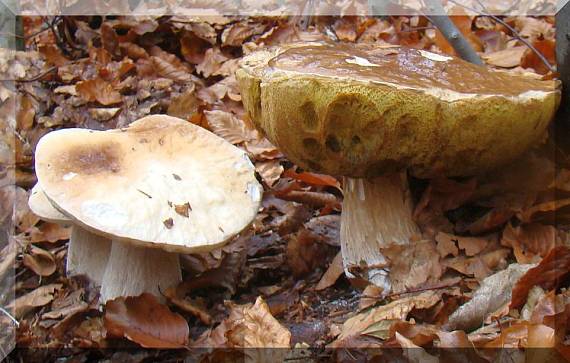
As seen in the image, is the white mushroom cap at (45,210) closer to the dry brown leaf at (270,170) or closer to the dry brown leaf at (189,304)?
the dry brown leaf at (189,304)

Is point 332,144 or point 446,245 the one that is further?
point 446,245

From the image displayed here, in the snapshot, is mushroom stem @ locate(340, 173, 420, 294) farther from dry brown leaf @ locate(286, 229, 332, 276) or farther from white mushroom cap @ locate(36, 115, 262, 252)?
white mushroom cap @ locate(36, 115, 262, 252)

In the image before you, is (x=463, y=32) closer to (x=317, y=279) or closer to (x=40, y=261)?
(x=317, y=279)

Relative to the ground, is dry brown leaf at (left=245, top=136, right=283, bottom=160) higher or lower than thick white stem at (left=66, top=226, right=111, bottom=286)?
higher

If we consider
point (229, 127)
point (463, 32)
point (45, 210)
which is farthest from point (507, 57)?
point (45, 210)

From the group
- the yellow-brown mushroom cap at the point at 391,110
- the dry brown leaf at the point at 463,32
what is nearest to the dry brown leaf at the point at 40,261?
the yellow-brown mushroom cap at the point at 391,110

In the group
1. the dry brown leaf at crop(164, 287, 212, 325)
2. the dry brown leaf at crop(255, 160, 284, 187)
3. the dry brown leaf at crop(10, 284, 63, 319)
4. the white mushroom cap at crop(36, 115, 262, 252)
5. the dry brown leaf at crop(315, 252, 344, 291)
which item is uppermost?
the white mushroom cap at crop(36, 115, 262, 252)

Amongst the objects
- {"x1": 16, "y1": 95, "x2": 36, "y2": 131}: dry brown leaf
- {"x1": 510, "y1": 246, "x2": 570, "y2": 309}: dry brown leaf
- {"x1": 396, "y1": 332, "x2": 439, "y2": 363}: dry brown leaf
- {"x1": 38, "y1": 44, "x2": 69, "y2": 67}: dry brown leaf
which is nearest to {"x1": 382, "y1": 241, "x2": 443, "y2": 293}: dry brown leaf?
{"x1": 510, "y1": 246, "x2": 570, "y2": 309}: dry brown leaf
